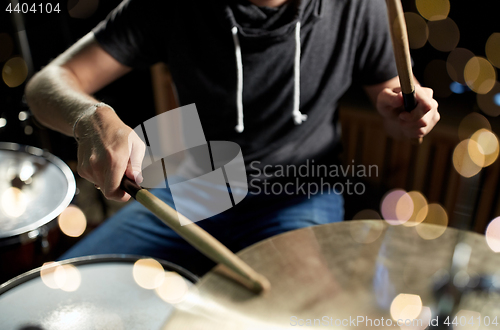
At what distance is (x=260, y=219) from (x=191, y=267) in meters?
0.20

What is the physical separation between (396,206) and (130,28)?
993 millimetres

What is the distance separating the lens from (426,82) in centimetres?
133

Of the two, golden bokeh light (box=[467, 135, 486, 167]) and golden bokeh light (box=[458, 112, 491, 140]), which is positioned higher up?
golden bokeh light (box=[458, 112, 491, 140])

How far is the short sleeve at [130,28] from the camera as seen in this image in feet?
2.71

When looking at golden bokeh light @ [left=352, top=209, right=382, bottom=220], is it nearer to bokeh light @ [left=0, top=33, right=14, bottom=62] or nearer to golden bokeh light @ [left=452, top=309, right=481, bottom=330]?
golden bokeh light @ [left=452, top=309, right=481, bottom=330]

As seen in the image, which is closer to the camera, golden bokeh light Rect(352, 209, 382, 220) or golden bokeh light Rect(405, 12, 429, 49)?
golden bokeh light Rect(352, 209, 382, 220)

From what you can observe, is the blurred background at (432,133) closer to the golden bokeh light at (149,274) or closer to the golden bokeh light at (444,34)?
the golden bokeh light at (444,34)

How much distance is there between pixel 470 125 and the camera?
1205mm

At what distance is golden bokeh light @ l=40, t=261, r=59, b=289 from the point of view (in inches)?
25.4

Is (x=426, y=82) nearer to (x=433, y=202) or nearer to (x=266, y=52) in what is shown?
(x=433, y=202)

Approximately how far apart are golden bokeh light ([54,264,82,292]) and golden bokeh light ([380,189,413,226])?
89 centimetres

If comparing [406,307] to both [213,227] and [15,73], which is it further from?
[15,73]

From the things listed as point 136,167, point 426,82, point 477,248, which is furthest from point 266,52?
point 426,82

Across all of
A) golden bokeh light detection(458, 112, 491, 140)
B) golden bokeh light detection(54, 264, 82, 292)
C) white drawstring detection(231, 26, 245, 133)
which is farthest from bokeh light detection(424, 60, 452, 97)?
golden bokeh light detection(54, 264, 82, 292)
